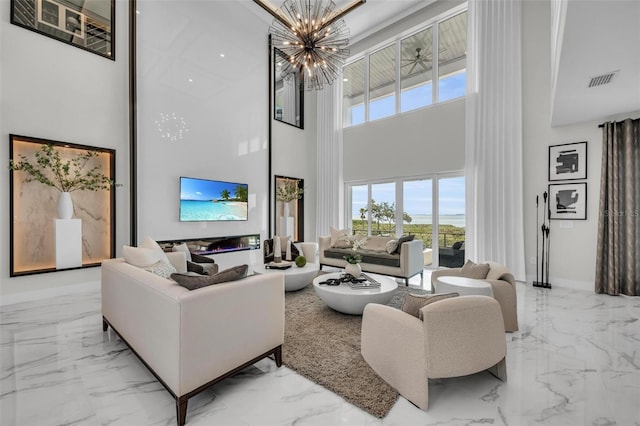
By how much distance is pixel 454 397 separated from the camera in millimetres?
1747

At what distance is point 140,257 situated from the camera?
Result: 2.30 metres

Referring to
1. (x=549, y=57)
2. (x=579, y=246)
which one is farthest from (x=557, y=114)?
(x=579, y=246)

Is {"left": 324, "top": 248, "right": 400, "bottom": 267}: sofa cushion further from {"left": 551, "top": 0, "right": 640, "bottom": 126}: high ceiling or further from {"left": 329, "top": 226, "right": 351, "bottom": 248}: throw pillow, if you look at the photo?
{"left": 551, "top": 0, "right": 640, "bottom": 126}: high ceiling

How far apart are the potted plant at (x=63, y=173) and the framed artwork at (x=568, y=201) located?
6.88 meters

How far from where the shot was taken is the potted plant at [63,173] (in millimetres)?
3619

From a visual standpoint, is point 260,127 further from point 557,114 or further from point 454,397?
point 454,397

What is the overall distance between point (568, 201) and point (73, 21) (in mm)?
7953

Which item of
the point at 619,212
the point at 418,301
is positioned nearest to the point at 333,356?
the point at 418,301

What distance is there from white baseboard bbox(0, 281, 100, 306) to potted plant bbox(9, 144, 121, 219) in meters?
1.00

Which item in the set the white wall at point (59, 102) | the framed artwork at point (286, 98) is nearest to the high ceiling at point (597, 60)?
the framed artwork at point (286, 98)

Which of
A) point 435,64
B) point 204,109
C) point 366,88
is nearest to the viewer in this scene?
point 204,109

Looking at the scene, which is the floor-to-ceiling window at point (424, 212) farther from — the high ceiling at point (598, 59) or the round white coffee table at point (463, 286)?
the round white coffee table at point (463, 286)

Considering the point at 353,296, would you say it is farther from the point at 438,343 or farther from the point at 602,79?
the point at 602,79

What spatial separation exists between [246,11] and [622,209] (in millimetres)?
7581
